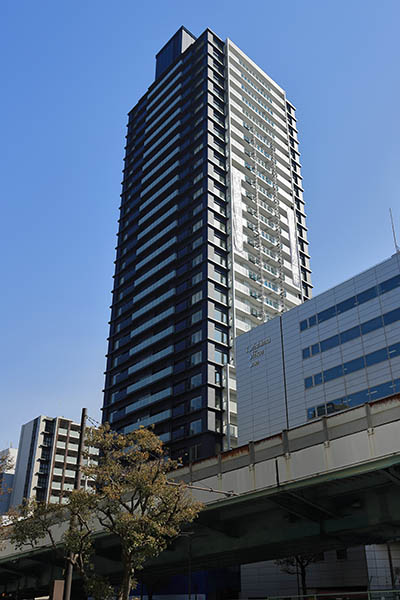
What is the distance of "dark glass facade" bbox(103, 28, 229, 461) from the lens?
8231cm

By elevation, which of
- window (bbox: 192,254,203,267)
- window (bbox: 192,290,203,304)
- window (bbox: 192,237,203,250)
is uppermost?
window (bbox: 192,237,203,250)

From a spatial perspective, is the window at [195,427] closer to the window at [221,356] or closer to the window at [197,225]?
the window at [221,356]

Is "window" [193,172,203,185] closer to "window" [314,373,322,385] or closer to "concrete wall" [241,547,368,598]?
"window" [314,373,322,385]

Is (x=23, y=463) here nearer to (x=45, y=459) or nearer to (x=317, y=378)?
(x=45, y=459)

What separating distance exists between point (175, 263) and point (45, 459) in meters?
68.7

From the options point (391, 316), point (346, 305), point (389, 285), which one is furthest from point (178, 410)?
point (389, 285)

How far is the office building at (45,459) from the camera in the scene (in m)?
131

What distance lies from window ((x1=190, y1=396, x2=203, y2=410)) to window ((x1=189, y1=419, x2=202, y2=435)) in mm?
2061

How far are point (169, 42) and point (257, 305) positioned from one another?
237 feet

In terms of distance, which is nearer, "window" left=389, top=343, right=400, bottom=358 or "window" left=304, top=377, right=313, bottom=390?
"window" left=389, top=343, right=400, bottom=358

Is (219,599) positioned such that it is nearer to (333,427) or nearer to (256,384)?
(256,384)

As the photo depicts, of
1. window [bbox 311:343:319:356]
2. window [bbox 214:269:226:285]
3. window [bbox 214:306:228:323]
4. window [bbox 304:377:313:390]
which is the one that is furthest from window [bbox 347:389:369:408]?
window [bbox 214:269:226:285]

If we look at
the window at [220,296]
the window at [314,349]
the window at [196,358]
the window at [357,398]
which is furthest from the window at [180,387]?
the window at [357,398]

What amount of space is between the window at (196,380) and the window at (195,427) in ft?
18.5
